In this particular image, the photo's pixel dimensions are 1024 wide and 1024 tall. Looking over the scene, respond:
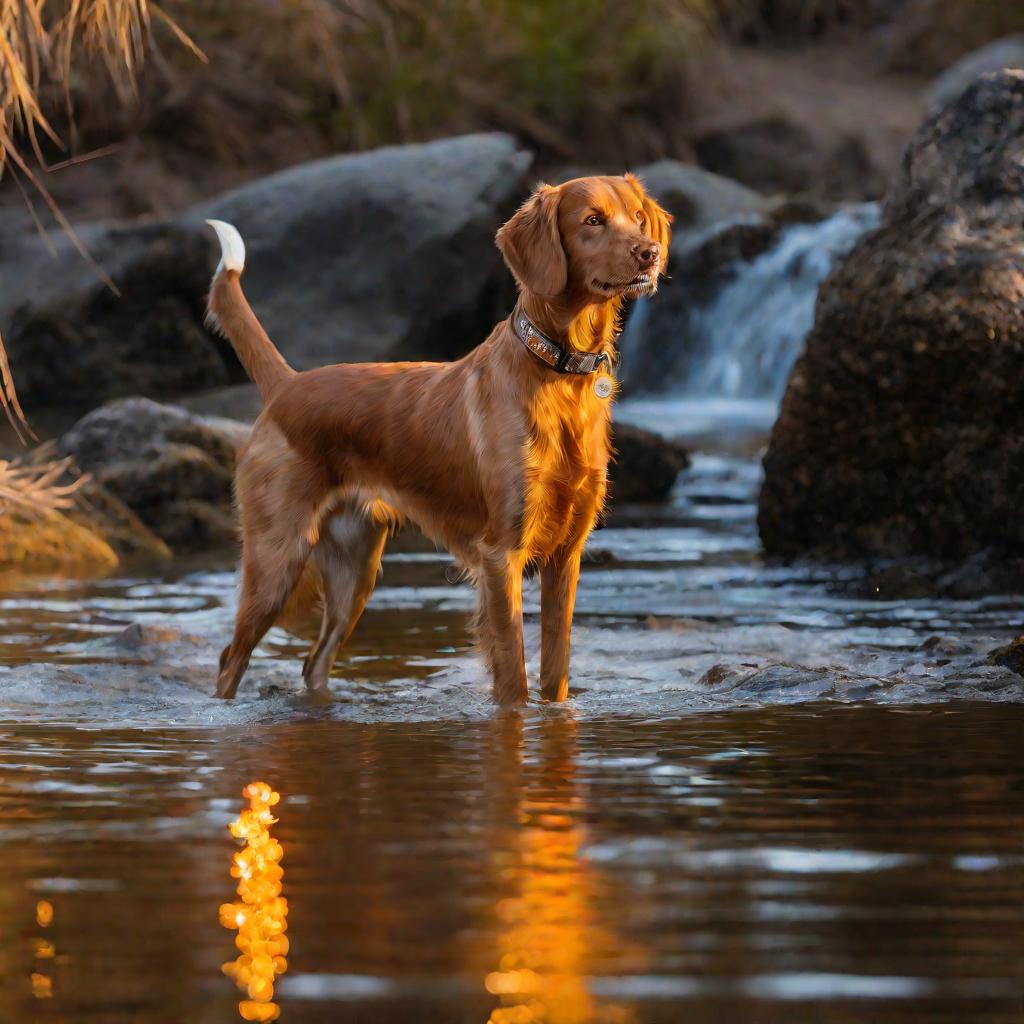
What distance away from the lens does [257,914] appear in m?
3.23

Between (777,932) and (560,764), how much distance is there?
171 centimetres

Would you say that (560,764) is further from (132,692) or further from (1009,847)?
(132,692)

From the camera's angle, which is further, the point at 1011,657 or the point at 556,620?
the point at 556,620

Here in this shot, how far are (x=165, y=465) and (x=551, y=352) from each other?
6.20 m

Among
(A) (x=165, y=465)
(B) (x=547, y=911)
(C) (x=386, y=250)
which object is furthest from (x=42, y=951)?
(C) (x=386, y=250)

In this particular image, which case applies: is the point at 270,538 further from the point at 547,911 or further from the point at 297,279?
the point at 297,279

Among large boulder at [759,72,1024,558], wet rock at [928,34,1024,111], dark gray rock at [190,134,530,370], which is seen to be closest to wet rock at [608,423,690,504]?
large boulder at [759,72,1024,558]

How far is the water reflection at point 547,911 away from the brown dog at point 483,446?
56.4 inches

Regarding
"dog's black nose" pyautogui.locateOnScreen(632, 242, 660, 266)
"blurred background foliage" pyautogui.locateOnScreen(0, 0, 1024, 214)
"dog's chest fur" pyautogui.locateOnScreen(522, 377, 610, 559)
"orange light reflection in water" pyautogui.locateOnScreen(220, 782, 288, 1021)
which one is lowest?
"orange light reflection in water" pyautogui.locateOnScreen(220, 782, 288, 1021)

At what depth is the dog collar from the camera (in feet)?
19.5

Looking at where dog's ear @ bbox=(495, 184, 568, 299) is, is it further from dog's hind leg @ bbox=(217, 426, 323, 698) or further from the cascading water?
the cascading water

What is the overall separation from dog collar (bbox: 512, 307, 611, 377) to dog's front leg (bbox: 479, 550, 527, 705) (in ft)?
2.06

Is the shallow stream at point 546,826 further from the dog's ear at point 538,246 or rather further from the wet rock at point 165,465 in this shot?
the wet rock at point 165,465

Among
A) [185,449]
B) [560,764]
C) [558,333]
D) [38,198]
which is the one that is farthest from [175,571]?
[38,198]
